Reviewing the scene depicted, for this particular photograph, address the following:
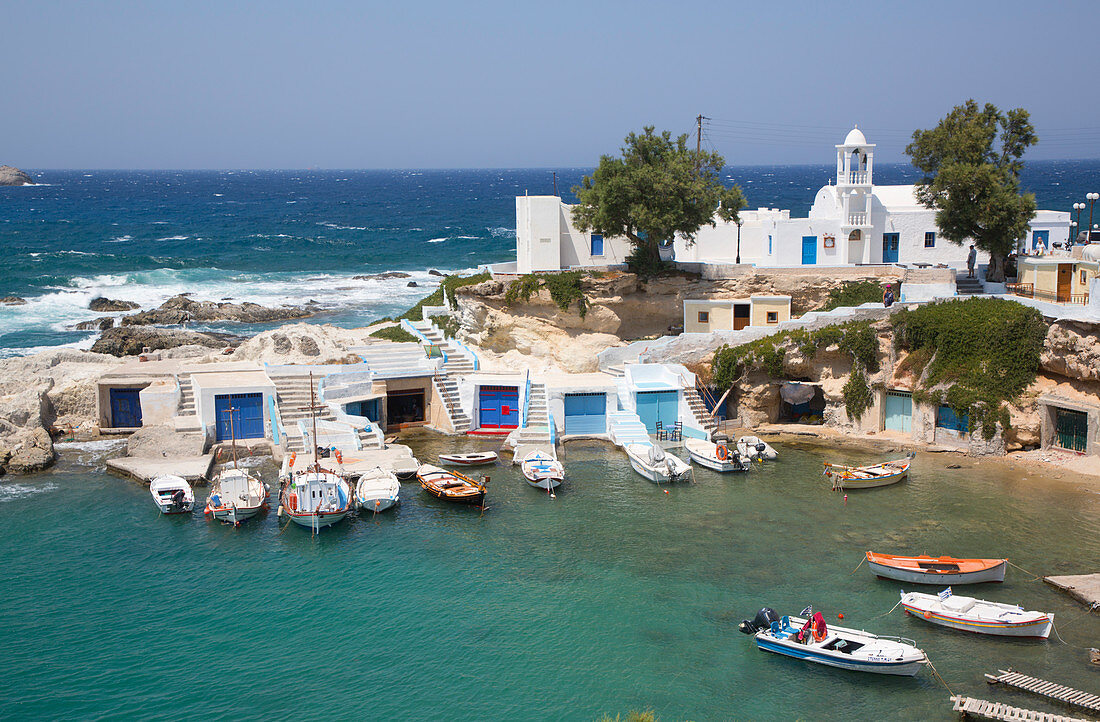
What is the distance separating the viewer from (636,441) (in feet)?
135

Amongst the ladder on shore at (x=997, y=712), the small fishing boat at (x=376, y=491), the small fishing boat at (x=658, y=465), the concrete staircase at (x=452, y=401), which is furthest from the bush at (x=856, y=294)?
the ladder on shore at (x=997, y=712)

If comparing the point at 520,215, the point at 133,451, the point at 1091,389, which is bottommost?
the point at 133,451

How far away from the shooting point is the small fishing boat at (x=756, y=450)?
39.0m

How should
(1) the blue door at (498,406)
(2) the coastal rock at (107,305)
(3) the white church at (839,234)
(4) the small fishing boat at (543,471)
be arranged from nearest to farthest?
(4) the small fishing boat at (543,471), (1) the blue door at (498,406), (3) the white church at (839,234), (2) the coastal rock at (107,305)

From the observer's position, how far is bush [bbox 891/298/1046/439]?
38.2 m

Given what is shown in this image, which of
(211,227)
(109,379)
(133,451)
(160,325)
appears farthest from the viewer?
(211,227)

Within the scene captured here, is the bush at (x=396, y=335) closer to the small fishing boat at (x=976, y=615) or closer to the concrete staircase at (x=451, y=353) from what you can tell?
the concrete staircase at (x=451, y=353)

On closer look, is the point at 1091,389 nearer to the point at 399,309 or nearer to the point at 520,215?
the point at 520,215

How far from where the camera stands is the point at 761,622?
2525 centimetres

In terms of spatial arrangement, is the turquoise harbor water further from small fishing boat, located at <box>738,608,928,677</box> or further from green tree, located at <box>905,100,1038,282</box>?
green tree, located at <box>905,100,1038,282</box>

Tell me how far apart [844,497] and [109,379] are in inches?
1353

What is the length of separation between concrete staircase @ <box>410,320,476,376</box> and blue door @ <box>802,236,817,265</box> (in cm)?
1978

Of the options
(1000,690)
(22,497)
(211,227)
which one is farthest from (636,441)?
(211,227)

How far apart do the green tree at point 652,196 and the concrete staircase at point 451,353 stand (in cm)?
973
